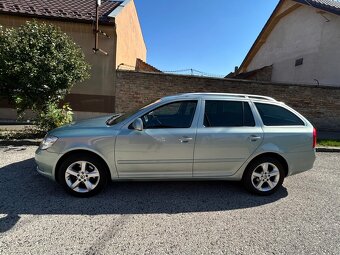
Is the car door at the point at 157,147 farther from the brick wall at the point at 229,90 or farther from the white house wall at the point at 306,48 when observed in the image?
the white house wall at the point at 306,48

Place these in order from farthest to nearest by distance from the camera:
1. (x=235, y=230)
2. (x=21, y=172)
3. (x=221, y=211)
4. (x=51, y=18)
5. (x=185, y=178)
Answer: (x=51, y=18)
(x=21, y=172)
(x=185, y=178)
(x=221, y=211)
(x=235, y=230)

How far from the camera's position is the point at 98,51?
9.04m

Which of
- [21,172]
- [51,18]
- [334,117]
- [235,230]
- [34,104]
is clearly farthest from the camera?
[334,117]

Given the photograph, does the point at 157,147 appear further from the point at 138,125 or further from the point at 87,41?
the point at 87,41

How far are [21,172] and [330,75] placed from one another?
13.1m

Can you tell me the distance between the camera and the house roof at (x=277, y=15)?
10.9 meters

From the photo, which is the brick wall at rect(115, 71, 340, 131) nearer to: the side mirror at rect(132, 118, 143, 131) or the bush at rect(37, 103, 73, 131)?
the bush at rect(37, 103, 73, 131)

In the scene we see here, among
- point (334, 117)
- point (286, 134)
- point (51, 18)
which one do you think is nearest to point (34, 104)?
point (51, 18)

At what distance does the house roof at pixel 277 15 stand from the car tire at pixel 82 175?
12.2 meters

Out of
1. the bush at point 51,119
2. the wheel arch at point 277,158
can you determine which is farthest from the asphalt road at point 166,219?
the bush at point 51,119

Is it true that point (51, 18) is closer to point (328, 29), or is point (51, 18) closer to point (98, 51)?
point (98, 51)

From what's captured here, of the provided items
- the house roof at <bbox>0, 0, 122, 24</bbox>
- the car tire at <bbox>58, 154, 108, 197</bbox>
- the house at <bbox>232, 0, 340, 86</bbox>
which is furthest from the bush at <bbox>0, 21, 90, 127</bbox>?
the house at <bbox>232, 0, 340, 86</bbox>

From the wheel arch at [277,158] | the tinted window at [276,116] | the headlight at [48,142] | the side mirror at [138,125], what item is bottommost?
the wheel arch at [277,158]

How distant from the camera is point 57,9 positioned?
9.41 metres
